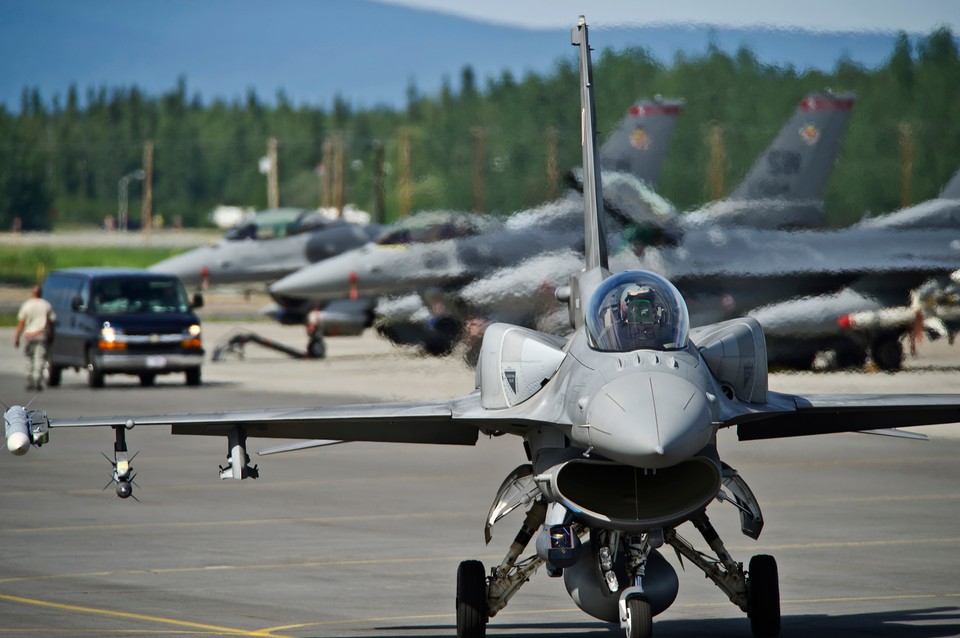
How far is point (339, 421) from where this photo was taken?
9.85 m

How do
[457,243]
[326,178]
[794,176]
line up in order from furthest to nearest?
1. [326,178]
2. [457,243]
3. [794,176]

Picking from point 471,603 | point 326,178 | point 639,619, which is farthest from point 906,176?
point 326,178

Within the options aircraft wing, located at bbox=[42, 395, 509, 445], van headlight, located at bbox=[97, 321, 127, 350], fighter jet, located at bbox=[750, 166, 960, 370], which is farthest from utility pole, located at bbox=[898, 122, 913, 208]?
aircraft wing, located at bbox=[42, 395, 509, 445]

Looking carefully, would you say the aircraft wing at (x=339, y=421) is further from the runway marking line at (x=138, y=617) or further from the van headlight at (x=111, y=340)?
the van headlight at (x=111, y=340)

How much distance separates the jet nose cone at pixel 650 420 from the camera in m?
8.06

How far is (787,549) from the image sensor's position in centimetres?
1367

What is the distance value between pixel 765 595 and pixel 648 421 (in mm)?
2218

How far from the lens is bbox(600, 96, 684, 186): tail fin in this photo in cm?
3531

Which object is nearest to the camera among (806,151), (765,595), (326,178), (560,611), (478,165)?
(765,595)

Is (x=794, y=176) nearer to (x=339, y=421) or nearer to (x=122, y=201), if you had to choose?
(x=339, y=421)

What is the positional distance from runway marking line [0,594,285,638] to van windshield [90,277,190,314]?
21142 mm

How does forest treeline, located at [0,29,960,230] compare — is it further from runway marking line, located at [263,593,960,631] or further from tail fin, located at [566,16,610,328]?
runway marking line, located at [263,593,960,631]

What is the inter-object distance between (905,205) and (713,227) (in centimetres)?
451

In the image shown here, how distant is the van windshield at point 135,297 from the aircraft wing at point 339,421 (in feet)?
73.5
